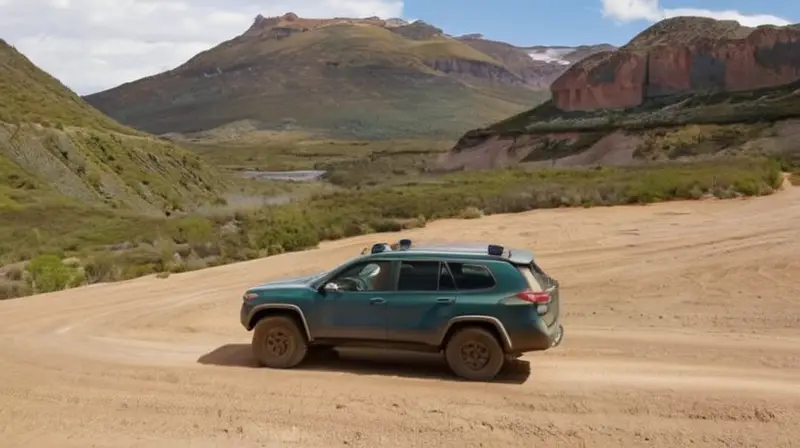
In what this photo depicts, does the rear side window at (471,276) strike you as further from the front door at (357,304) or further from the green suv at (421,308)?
the front door at (357,304)

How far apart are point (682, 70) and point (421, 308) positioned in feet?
235

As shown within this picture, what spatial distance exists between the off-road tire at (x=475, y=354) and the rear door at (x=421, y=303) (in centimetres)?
24

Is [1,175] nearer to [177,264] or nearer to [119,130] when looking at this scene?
[119,130]

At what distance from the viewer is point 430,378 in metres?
9.53

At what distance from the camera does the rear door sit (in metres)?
9.50

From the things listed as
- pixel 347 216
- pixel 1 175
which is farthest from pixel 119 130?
pixel 347 216

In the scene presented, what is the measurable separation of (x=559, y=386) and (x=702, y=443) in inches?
73.6

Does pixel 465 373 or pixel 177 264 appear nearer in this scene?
pixel 465 373

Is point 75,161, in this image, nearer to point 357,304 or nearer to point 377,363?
point 377,363

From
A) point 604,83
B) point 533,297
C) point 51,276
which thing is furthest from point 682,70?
point 533,297

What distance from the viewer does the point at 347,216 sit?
85.3ft

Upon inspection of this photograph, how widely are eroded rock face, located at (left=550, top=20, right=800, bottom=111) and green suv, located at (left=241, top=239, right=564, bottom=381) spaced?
6355cm

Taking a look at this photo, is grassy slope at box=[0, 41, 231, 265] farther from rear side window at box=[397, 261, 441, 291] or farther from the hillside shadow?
rear side window at box=[397, 261, 441, 291]

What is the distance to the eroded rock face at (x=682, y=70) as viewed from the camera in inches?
2660
